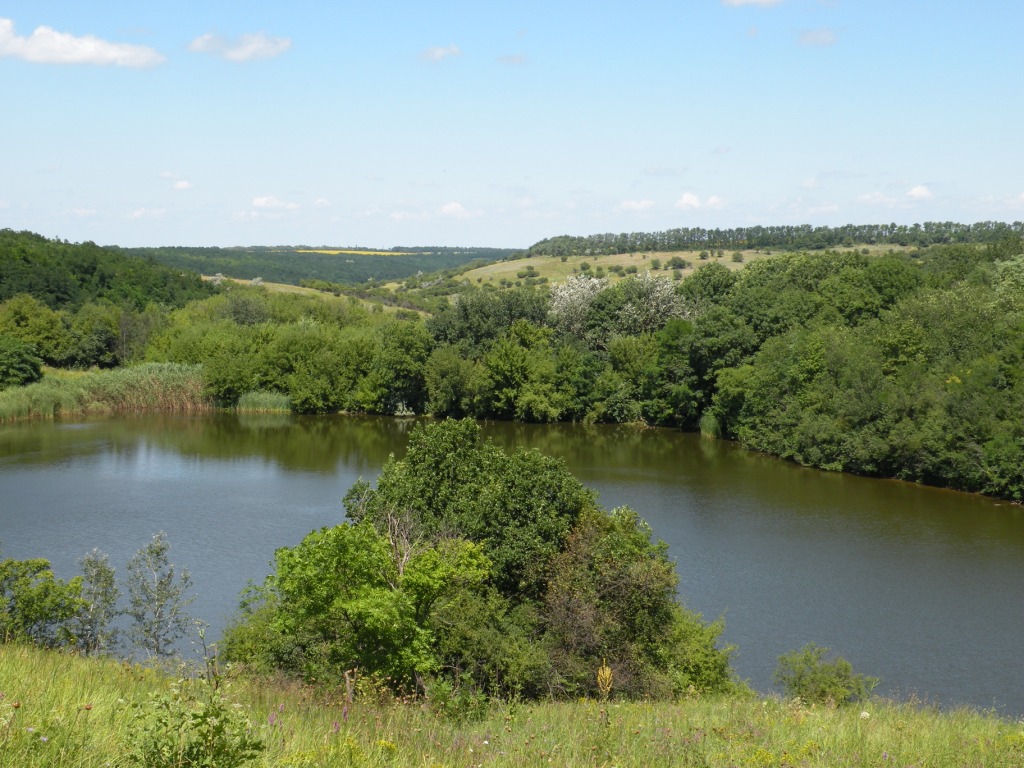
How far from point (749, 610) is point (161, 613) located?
1365cm

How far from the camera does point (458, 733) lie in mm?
7398

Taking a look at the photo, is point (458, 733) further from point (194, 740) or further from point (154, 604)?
point (154, 604)

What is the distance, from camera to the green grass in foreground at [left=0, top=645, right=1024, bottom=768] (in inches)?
214

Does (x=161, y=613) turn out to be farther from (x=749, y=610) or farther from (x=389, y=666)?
(x=749, y=610)

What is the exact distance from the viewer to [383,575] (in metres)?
15.2

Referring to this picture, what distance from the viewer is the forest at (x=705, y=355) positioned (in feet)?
132

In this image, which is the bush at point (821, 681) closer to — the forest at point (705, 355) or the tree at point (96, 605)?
the tree at point (96, 605)

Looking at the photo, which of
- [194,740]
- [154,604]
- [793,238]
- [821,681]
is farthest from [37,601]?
[793,238]

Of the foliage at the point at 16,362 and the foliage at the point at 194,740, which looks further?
the foliage at the point at 16,362

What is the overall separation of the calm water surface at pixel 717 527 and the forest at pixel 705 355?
2083 millimetres

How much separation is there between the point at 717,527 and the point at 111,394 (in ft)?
132

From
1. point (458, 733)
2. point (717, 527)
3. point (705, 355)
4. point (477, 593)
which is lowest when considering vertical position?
point (717, 527)

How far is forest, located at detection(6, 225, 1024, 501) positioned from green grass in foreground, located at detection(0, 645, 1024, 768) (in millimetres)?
31447

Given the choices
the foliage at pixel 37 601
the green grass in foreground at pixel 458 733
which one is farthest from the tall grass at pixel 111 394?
the green grass in foreground at pixel 458 733
